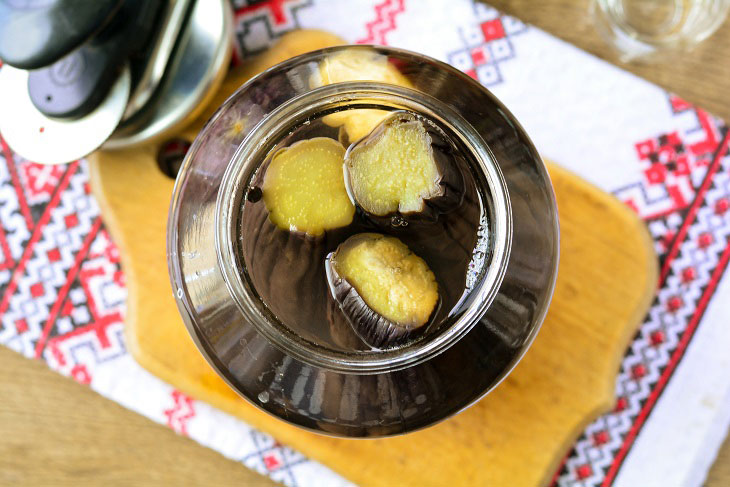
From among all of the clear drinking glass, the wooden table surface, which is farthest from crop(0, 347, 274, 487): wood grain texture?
the clear drinking glass

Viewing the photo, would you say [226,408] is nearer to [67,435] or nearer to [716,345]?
[67,435]

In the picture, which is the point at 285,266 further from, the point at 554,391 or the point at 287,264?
the point at 554,391

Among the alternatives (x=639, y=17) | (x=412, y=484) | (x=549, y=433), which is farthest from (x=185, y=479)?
(x=639, y=17)

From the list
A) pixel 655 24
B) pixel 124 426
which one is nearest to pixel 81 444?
pixel 124 426

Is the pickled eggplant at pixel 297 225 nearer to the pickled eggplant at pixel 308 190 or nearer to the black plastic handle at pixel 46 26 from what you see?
the pickled eggplant at pixel 308 190

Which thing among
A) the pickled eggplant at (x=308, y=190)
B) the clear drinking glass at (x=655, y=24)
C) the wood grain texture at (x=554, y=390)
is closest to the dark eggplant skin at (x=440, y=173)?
the pickled eggplant at (x=308, y=190)

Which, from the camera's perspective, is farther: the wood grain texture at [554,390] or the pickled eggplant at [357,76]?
the wood grain texture at [554,390]
